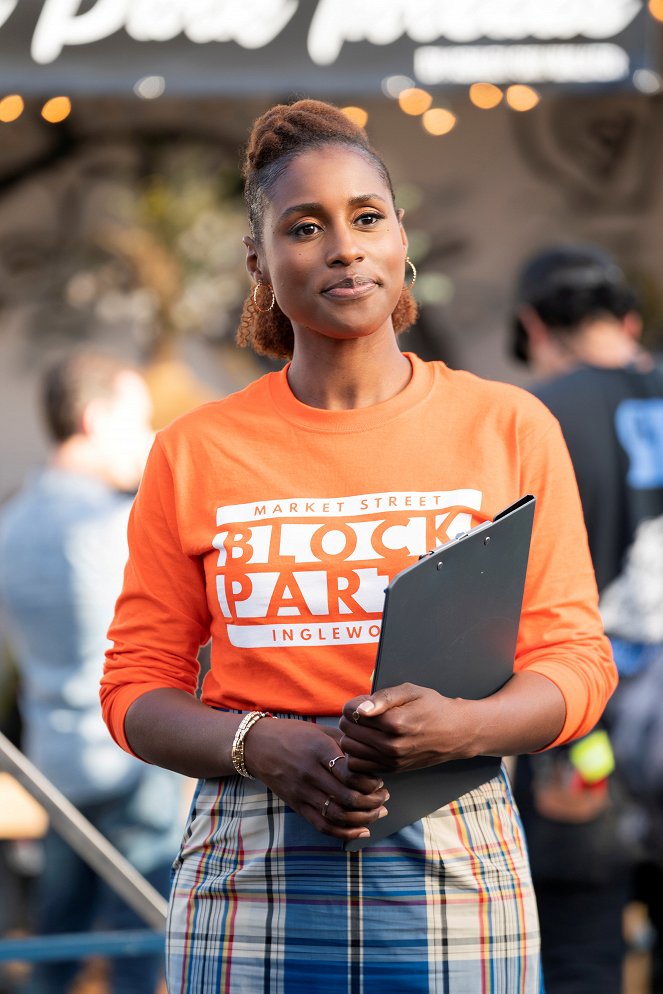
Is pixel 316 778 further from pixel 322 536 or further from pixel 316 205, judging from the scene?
pixel 316 205

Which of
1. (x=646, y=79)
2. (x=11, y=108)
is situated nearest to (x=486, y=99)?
(x=646, y=79)

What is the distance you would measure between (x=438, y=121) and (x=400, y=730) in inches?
173

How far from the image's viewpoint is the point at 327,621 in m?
1.36

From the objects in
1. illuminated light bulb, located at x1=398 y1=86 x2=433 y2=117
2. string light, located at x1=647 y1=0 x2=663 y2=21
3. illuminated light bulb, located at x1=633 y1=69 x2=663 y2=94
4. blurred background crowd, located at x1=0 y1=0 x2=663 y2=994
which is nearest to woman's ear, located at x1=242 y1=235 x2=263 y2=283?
blurred background crowd, located at x1=0 y1=0 x2=663 y2=994

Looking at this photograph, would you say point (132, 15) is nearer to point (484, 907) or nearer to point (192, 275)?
point (192, 275)

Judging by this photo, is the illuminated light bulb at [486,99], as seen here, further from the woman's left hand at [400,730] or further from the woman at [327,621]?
the woman's left hand at [400,730]

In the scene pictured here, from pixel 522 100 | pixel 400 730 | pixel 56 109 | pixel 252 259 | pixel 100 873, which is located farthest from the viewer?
pixel 56 109

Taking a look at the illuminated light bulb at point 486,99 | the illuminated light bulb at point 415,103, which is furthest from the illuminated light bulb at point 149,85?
the illuminated light bulb at point 415,103

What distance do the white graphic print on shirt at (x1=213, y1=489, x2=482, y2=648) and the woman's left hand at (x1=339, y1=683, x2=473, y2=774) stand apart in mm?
139

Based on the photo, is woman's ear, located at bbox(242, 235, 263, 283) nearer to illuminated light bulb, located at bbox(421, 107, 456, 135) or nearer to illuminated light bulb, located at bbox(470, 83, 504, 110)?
illuminated light bulb, located at bbox(470, 83, 504, 110)

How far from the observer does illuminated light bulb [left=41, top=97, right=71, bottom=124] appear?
4867 millimetres

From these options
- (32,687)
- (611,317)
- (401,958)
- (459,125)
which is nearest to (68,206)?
(459,125)

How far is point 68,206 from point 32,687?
2.34 metres

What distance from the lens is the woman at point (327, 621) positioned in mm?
1330
